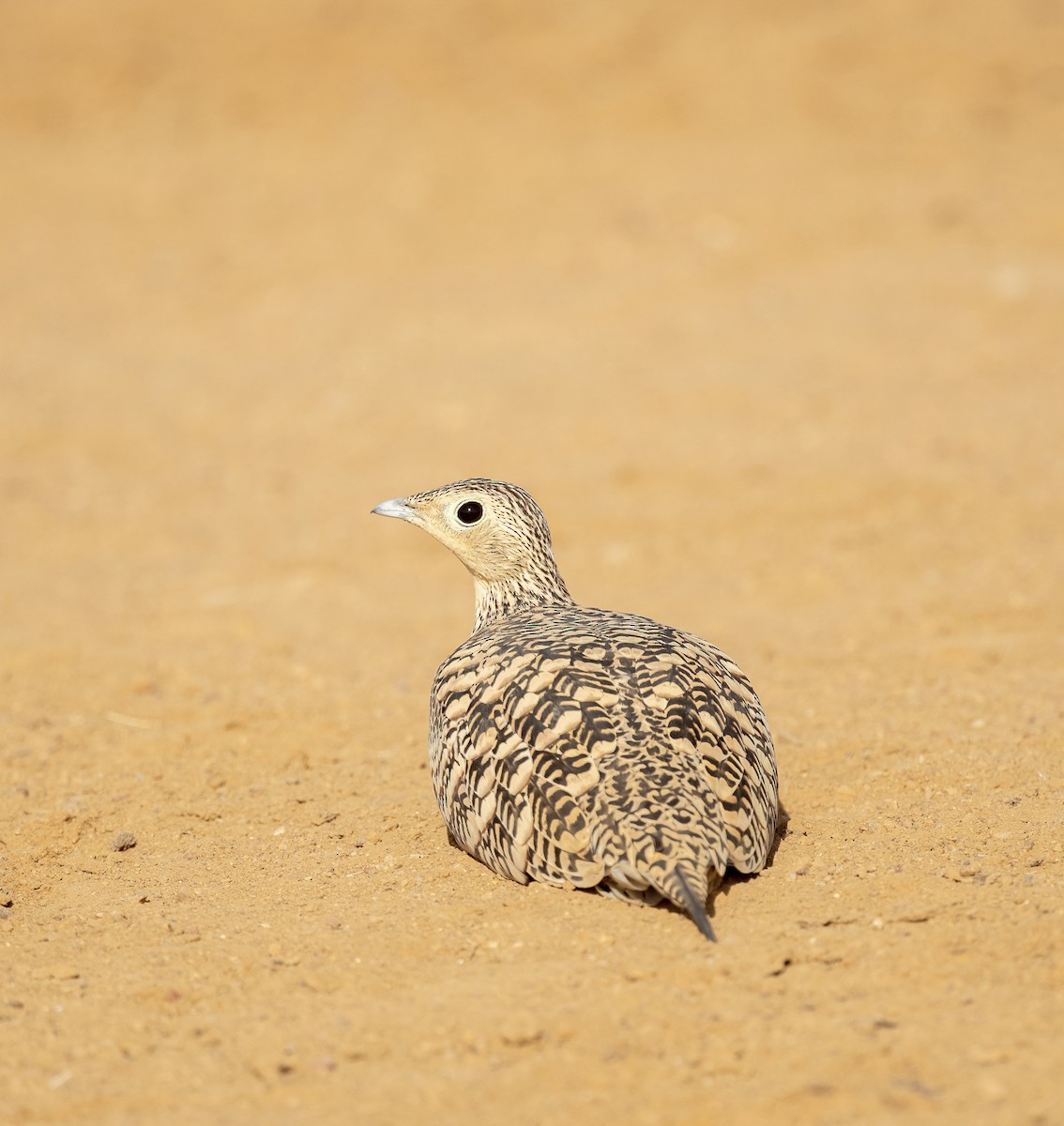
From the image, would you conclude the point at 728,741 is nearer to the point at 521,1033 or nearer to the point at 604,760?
the point at 604,760

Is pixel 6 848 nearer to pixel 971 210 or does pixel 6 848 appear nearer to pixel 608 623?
pixel 608 623

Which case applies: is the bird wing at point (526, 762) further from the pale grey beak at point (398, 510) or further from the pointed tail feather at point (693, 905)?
the pale grey beak at point (398, 510)

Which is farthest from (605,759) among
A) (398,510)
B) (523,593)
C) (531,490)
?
(531,490)

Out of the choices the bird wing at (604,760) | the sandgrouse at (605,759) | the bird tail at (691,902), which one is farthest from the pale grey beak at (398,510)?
the bird tail at (691,902)

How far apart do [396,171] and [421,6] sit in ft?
15.1

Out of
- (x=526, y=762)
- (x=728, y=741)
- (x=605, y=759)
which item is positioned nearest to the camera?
(x=605, y=759)

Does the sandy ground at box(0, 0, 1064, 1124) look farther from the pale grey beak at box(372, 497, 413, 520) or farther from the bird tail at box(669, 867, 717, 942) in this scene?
the pale grey beak at box(372, 497, 413, 520)

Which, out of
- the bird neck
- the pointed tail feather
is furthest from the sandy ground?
the bird neck

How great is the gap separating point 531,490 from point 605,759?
7399 millimetres

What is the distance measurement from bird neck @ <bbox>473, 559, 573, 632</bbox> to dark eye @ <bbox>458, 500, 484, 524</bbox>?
289 mm

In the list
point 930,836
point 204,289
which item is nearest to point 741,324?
point 204,289

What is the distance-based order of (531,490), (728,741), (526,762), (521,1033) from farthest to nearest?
(531,490), (728,741), (526,762), (521,1033)

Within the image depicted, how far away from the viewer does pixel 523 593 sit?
642 centimetres

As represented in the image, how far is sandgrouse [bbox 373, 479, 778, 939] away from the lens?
4566 millimetres
